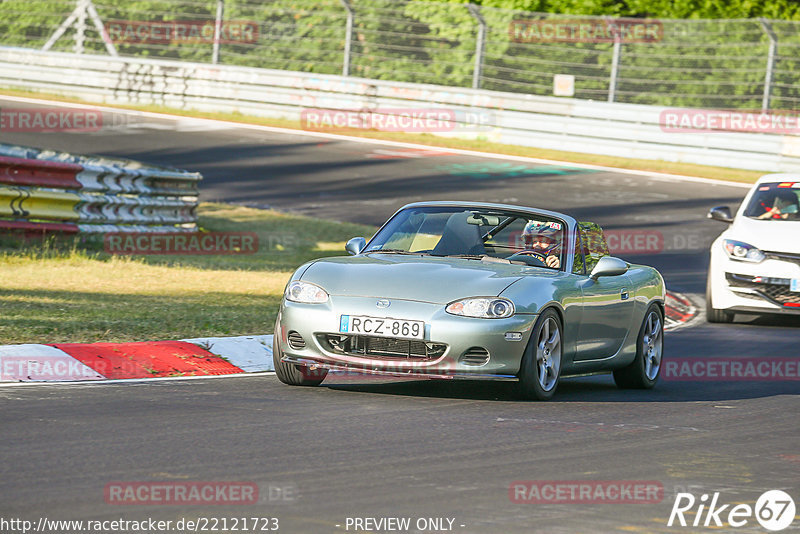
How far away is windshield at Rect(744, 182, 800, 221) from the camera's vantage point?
1501 centimetres

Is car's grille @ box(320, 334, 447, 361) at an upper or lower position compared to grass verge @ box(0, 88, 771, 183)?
upper

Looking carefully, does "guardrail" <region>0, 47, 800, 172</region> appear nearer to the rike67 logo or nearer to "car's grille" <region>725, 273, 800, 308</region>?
"car's grille" <region>725, 273, 800, 308</region>

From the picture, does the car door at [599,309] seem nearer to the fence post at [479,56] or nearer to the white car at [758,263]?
the white car at [758,263]

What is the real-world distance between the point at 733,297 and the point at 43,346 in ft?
26.2

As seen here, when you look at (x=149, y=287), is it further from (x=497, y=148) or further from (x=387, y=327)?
(x=497, y=148)

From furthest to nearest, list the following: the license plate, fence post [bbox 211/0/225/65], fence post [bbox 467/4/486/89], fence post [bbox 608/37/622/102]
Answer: fence post [bbox 211/0/225/65], fence post [bbox 467/4/486/89], fence post [bbox 608/37/622/102], the license plate

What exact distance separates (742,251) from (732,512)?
362 inches

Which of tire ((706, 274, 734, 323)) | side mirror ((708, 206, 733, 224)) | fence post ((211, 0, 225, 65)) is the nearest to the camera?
tire ((706, 274, 734, 323))

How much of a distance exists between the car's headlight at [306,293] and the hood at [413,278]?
1.6 inches

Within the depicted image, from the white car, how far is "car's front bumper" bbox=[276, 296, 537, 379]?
6.58 meters

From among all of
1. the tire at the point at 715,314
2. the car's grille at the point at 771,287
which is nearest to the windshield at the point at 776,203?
the car's grille at the point at 771,287

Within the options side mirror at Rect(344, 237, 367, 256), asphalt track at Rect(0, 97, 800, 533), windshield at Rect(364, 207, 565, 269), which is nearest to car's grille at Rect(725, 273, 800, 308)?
asphalt track at Rect(0, 97, 800, 533)

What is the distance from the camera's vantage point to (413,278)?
336 inches

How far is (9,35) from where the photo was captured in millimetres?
34750
